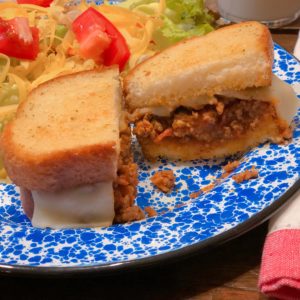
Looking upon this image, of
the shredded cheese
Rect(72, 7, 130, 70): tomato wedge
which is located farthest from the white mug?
Rect(72, 7, 130, 70): tomato wedge

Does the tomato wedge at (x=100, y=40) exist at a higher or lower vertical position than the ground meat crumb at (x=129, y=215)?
higher

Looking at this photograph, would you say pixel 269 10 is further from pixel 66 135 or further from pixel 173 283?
pixel 173 283

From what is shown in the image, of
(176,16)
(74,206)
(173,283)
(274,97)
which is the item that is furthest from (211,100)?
(176,16)

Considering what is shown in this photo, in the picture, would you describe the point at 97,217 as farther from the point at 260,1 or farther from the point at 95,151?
the point at 260,1

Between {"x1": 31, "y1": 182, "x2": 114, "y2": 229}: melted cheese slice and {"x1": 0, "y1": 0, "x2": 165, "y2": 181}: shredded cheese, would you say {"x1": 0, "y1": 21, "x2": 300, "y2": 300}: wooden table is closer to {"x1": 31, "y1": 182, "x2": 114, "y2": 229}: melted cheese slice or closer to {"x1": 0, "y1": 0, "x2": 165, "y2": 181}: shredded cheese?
{"x1": 31, "y1": 182, "x2": 114, "y2": 229}: melted cheese slice

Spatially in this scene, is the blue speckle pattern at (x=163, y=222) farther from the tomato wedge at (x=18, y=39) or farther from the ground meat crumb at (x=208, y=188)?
the tomato wedge at (x=18, y=39)

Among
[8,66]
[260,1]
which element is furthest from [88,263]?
[260,1]

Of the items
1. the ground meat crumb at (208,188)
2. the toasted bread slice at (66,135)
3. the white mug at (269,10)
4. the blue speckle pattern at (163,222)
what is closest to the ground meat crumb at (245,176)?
the blue speckle pattern at (163,222)

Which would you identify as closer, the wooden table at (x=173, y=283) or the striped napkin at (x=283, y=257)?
the striped napkin at (x=283, y=257)
